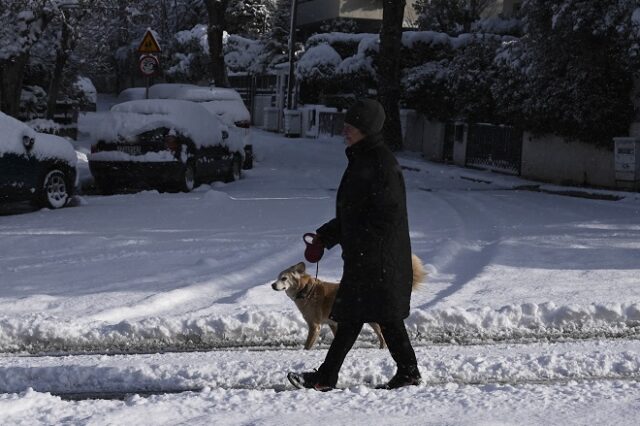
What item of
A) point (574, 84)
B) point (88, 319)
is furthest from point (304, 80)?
point (88, 319)

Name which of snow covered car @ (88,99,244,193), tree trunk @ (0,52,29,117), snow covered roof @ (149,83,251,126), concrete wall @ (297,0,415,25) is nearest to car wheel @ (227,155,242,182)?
snow covered roof @ (149,83,251,126)

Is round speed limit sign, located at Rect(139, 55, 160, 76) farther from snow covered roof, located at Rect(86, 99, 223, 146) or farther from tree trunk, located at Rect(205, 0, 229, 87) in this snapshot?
tree trunk, located at Rect(205, 0, 229, 87)

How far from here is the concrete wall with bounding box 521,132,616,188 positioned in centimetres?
1964

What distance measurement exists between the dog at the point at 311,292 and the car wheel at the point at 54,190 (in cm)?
847

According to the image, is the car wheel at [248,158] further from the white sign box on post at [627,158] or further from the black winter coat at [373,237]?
the black winter coat at [373,237]

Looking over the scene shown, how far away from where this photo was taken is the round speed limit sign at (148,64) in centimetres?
1861

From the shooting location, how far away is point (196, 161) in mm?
16625

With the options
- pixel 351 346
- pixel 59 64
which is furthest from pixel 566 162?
pixel 351 346

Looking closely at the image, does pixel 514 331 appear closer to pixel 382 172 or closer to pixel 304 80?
pixel 382 172

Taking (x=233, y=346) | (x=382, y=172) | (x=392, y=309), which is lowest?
(x=233, y=346)

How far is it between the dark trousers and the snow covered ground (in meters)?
0.12

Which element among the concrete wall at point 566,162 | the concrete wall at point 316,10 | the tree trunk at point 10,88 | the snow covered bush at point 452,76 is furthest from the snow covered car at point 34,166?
the concrete wall at point 316,10

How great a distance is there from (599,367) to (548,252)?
4828 millimetres

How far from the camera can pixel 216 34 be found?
30844mm
